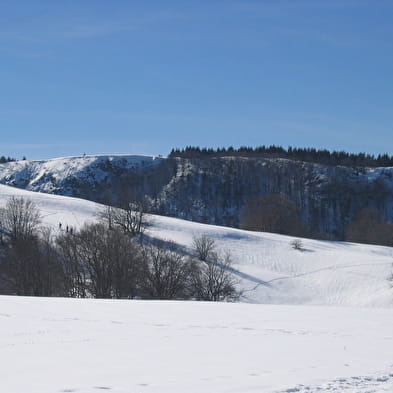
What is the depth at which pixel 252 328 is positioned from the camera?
Result: 15617 mm

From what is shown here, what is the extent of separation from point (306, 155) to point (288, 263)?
137483mm

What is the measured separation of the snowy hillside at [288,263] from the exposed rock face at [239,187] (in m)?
65.1

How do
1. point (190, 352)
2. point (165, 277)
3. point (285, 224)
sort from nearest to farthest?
point (190, 352) < point (165, 277) < point (285, 224)

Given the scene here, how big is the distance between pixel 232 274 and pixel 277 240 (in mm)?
13825

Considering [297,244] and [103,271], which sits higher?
[297,244]

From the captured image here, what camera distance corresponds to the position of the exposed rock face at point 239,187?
450ft

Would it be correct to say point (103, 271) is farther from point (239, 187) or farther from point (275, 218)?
point (239, 187)

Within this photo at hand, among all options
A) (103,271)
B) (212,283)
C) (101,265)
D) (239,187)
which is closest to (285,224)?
(212,283)

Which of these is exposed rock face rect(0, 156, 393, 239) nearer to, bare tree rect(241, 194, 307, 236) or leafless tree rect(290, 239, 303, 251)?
bare tree rect(241, 194, 307, 236)

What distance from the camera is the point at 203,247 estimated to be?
5028cm

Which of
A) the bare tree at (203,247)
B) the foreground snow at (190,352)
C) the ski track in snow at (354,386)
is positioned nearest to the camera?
the ski track in snow at (354,386)

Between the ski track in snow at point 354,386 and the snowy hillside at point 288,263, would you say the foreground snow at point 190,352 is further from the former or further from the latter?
the snowy hillside at point 288,263

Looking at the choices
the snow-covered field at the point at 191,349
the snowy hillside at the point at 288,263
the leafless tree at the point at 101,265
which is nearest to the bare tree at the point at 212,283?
the snowy hillside at the point at 288,263

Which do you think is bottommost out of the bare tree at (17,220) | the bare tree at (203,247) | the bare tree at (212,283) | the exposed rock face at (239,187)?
the bare tree at (212,283)
